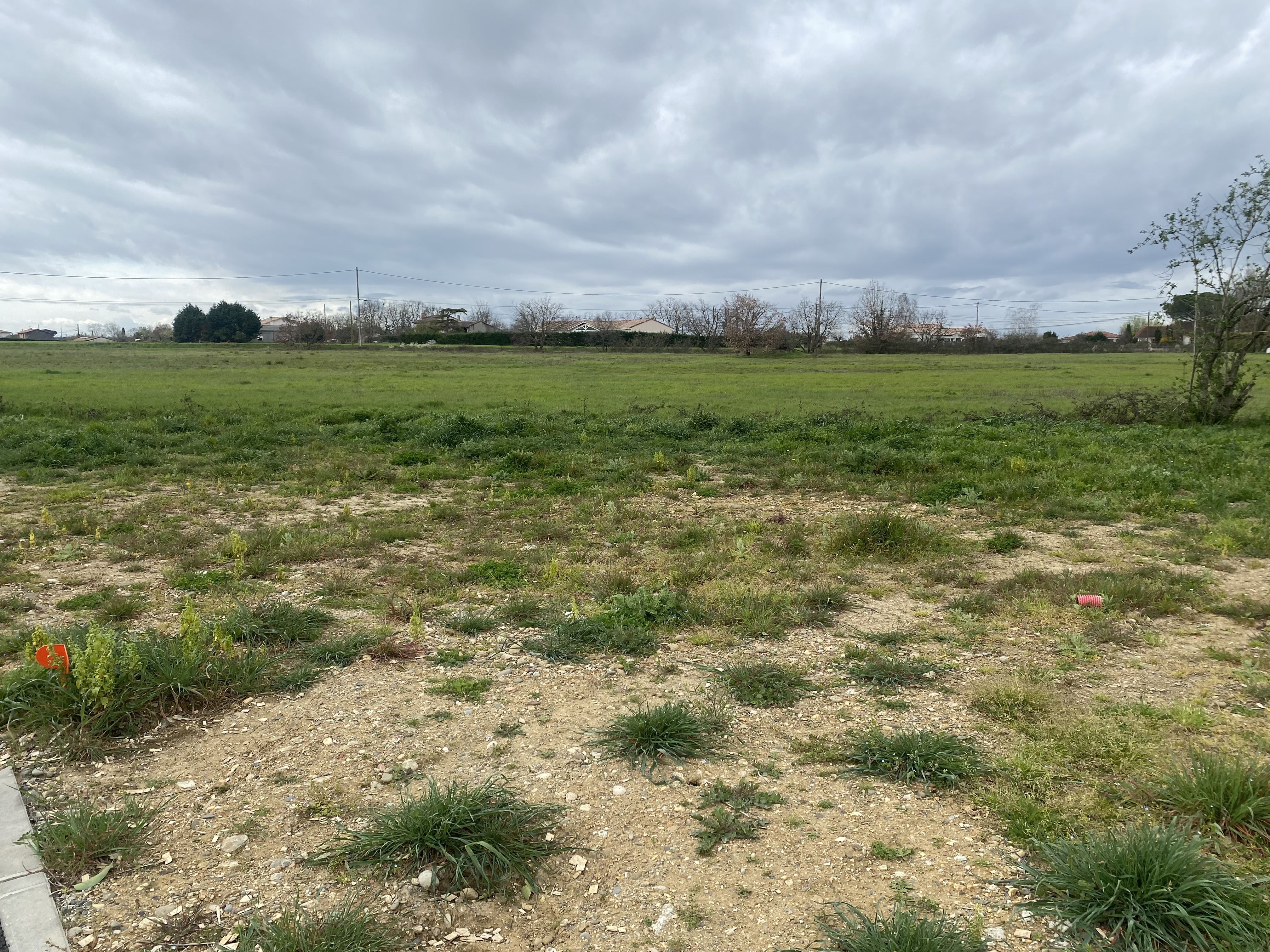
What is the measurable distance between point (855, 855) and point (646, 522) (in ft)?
22.0

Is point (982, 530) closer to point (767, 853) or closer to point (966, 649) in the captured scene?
point (966, 649)

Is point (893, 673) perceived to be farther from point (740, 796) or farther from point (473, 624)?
point (473, 624)

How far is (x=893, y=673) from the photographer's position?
17.2 ft

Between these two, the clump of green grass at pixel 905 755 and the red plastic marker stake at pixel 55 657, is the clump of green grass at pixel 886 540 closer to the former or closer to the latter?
the clump of green grass at pixel 905 755

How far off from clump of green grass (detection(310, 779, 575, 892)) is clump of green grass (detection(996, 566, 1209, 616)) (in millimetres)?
5301

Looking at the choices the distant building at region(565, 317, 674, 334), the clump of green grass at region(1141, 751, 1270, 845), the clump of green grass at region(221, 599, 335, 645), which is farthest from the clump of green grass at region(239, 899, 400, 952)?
the distant building at region(565, 317, 674, 334)

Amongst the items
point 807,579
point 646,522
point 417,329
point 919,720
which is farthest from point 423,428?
point 417,329

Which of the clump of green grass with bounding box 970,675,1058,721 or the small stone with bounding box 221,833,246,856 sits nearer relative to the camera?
the small stone with bounding box 221,833,246,856

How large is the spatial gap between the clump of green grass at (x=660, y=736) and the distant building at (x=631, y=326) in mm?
108992

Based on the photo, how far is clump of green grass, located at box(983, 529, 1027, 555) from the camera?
340 inches

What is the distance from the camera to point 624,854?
11.5ft

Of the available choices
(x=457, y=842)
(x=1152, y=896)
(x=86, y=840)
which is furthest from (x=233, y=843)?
(x=1152, y=896)

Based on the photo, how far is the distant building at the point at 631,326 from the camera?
384 feet

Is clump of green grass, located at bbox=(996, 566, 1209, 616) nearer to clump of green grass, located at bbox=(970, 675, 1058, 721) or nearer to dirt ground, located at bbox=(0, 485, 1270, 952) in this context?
dirt ground, located at bbox=(0, 485, 1270, 952)
